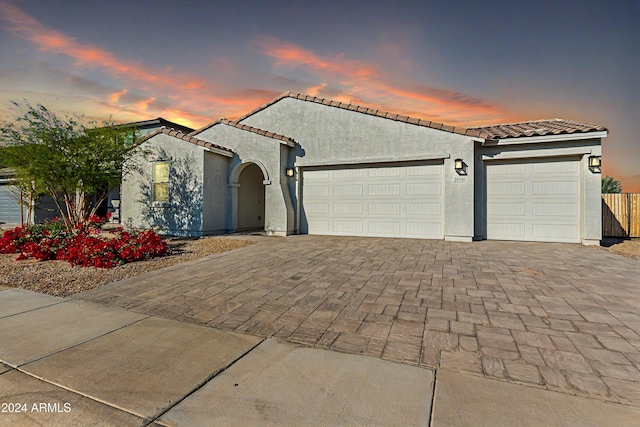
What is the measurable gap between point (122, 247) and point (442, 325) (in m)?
6.44

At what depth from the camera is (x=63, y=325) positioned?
293cm

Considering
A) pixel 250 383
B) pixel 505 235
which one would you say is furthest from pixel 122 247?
pixel 505 235

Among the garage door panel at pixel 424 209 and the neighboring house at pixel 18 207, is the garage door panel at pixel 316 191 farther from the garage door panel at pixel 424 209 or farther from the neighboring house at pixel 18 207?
the neighboring house at pixel 18 207

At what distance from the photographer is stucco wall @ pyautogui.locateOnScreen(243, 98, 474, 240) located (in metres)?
8.88

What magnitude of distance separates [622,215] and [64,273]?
17.3 meters

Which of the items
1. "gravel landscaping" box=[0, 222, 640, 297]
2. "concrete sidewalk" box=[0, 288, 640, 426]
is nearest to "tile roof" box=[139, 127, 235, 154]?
"gravel landscaping" box=[0, 222, 640, 297]

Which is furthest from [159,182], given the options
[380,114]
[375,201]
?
[380,114]

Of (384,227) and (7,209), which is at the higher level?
(7,209)

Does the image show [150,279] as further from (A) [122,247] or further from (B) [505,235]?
(B) [505,235]

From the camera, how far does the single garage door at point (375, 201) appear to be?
9.40 metres

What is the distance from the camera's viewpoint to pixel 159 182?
1102 cm

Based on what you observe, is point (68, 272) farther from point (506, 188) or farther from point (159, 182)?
point (506, 188)

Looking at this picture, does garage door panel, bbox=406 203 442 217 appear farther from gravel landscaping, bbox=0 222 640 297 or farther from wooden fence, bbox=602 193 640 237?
wooden fence, bbox=602 193 640 237

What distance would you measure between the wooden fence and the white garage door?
14.2 feet
